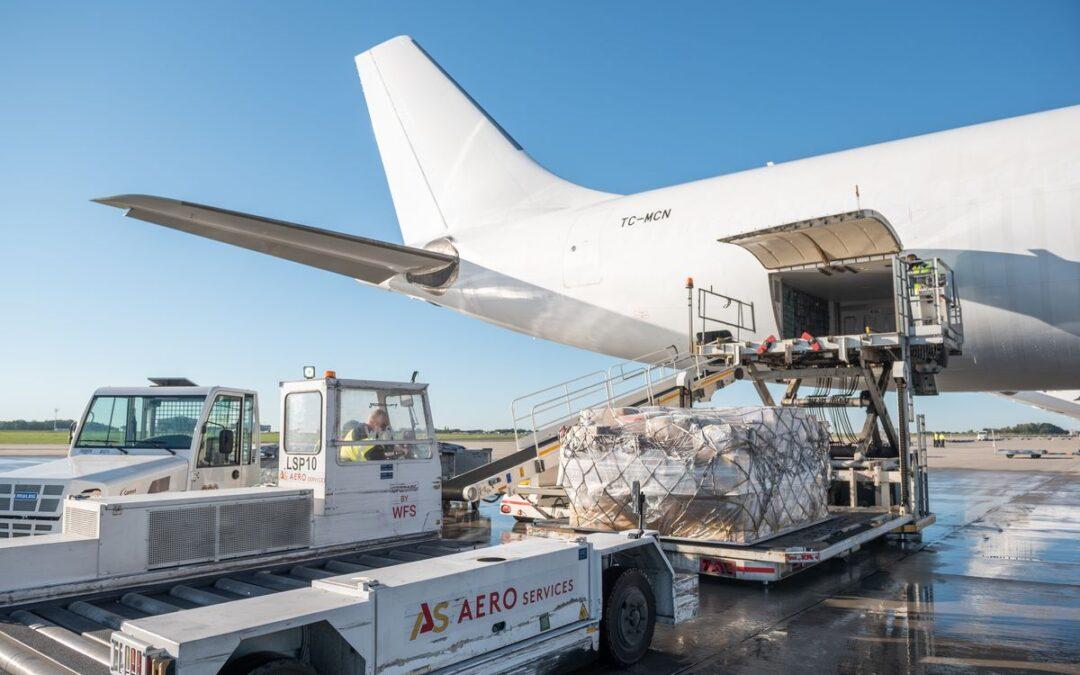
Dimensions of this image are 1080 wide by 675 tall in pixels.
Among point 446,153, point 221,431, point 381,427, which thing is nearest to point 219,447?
point 221,431

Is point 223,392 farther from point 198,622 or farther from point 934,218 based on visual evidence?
point 934,218

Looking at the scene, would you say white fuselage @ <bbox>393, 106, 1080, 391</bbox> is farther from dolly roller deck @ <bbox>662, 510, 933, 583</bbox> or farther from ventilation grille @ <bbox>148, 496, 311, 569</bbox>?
ventilation grille @ <bbox>148, 496, 311, 569</bbox>

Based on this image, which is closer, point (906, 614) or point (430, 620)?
point (430, 620)

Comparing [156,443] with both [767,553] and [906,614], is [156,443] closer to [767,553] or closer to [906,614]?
[767,553]

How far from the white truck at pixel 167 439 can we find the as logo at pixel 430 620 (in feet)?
19.1

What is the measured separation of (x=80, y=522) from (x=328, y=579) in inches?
97.7

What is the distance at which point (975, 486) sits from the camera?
78.5ft

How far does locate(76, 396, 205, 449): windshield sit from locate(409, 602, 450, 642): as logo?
264 inches

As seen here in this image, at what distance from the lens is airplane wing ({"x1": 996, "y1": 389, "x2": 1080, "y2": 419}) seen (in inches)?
1283

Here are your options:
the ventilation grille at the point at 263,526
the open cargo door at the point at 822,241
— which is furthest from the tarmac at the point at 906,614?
the open cargo door at the point at 822,241

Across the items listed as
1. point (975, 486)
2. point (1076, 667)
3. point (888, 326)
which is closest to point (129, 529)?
point (1076, 667)

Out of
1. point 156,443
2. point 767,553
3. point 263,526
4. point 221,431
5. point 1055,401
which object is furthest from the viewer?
point 1055,401

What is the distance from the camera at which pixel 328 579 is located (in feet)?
14.0

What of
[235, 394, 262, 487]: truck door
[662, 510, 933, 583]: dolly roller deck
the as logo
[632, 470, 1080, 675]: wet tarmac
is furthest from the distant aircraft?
the as logo
